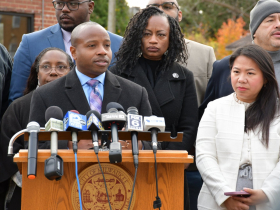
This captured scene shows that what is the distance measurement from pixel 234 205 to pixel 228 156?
1.20 ft

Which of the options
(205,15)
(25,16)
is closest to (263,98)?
(25,16)

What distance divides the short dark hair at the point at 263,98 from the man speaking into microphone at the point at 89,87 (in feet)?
2.68

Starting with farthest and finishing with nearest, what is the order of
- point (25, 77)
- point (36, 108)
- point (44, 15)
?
1. point (44, 15)
2. point (25, 77)
3. point (36, 108)

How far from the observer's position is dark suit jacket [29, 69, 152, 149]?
10.2 ft

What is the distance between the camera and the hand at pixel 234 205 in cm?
305

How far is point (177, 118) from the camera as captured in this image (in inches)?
158

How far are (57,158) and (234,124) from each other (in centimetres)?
163

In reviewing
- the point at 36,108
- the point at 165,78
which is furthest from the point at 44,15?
the point at 36,108

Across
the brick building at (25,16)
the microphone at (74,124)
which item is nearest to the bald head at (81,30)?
the microphone at (74,124)

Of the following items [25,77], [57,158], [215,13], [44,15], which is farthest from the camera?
[215,13]

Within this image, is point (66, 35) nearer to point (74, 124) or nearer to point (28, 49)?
point (28, 49)

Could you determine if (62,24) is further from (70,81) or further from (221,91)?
(221,91)

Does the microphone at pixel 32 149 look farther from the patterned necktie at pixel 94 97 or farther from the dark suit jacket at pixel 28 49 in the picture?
the dark suit jacket at pixel 28 49

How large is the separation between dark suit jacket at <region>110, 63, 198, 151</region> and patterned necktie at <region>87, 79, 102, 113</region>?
75cm
